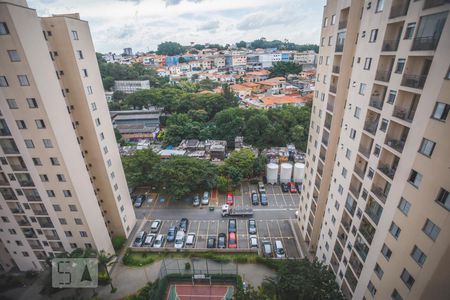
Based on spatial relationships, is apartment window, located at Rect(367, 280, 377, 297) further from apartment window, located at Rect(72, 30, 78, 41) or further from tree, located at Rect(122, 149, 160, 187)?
tree, located at Rect(122, 149, 160, 187)

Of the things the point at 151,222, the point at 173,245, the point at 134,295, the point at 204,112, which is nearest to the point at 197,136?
the point at 204,112

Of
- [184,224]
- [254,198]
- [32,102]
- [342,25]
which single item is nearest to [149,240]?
[184,224]

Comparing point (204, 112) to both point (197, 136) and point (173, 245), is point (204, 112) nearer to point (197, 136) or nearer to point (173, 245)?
point (197, 136)

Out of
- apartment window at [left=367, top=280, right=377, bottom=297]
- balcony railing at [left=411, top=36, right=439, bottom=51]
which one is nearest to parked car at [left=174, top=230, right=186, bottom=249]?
apartment window at [left=367, top=280, right=377, bottom=297]

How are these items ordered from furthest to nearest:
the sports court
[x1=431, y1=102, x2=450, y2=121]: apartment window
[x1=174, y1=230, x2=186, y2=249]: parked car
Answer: [x1=174, y1=230, x2=186, y2=249]: parked car → the sports court → [x1=431, y1=102, x2=450, y2=121]: apartment window

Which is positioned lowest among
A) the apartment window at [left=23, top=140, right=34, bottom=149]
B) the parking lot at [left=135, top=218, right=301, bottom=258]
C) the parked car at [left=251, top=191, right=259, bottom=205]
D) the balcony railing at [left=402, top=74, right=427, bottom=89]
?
the parking lot at [left=135, top=218, right=301, bottom=258]

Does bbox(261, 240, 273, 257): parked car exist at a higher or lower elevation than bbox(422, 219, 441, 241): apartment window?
lower
